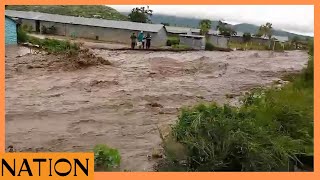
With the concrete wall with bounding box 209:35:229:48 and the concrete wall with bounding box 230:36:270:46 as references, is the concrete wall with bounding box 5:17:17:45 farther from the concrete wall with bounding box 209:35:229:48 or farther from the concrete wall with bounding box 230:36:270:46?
the concrete wall with bounding box 230:36:270:46

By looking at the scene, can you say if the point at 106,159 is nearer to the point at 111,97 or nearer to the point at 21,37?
the point at 111,97

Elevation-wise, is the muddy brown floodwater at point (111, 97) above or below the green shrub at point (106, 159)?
below

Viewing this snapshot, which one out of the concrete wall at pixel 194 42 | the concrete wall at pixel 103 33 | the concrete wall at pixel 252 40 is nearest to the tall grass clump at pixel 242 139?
the concrete wall at pixel 194 42

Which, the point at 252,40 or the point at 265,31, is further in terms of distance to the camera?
the point at 265,31

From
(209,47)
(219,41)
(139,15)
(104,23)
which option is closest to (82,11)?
(139,15)

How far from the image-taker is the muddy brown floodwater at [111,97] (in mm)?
8516

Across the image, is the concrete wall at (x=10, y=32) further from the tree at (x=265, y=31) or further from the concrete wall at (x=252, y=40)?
the tree at (x=265, y=31)

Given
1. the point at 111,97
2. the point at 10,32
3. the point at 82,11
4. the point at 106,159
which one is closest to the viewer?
the point at 106,159

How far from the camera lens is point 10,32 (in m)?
23.7

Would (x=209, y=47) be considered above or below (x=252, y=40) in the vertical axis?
above

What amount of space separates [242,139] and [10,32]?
67.5 ft

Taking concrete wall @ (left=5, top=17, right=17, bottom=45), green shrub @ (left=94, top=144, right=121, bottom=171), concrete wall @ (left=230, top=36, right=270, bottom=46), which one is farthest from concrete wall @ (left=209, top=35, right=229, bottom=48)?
green shrub @ (left=94, top=144, right=121, bottom=171)

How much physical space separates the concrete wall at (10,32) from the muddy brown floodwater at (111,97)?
2.44 m

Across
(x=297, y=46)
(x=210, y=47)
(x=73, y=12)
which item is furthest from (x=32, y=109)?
(x=73, y=12)
